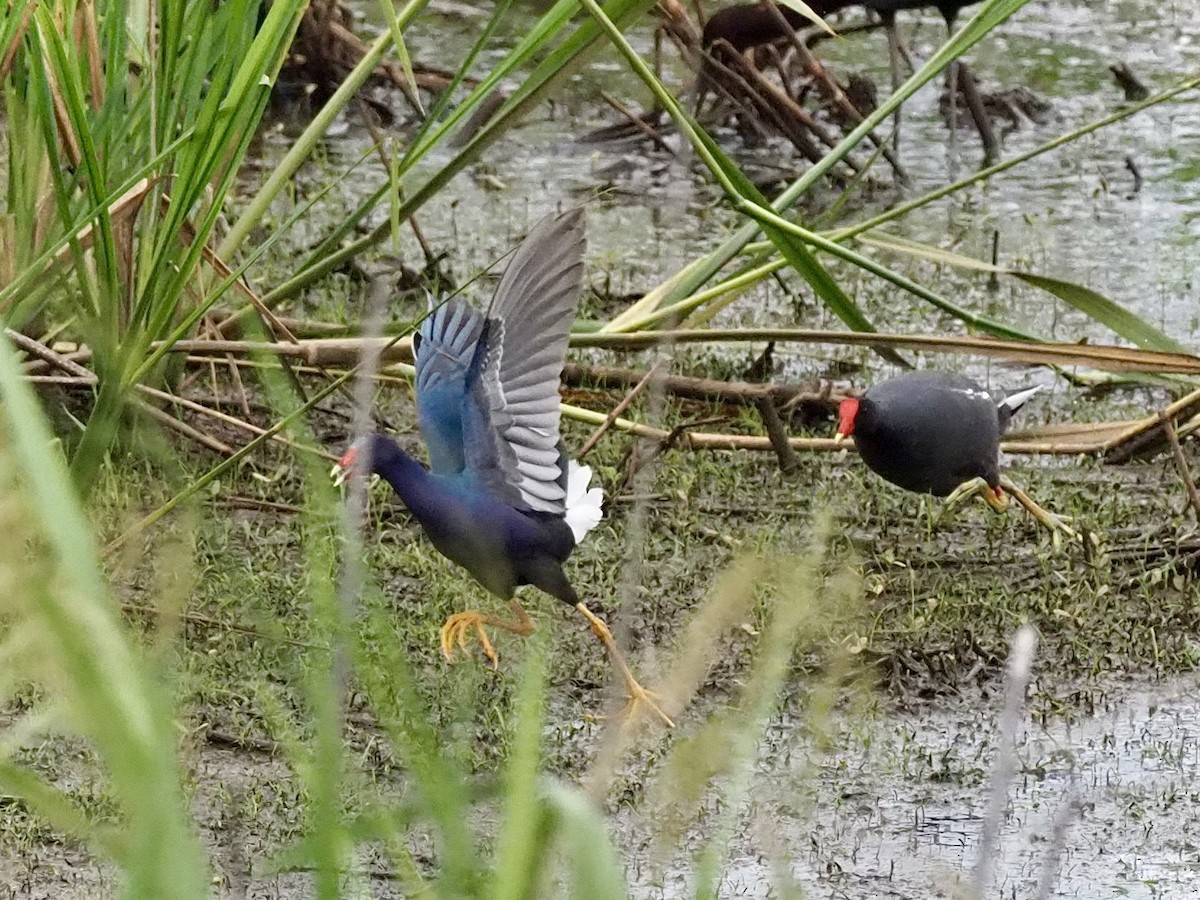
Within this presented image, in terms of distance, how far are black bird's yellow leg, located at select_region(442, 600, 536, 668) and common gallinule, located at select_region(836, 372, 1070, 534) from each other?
2.27 ft

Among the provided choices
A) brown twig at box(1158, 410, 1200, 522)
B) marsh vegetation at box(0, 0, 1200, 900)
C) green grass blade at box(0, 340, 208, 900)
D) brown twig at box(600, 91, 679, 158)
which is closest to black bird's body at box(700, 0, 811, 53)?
brown twig at box(600, 91, 679, 158)

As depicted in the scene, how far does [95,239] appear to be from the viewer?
8.98ft

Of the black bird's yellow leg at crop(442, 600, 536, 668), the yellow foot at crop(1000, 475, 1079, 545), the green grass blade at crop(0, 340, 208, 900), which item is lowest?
the yellow foot at crop(1000, 475, 1079, 545)

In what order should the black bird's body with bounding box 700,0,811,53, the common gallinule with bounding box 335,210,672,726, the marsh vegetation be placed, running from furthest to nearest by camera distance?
the black bird's body with bounding box 700,0,811,53 → the common gallinule with bounding box 335,210,672,726 → the marsh vegetation

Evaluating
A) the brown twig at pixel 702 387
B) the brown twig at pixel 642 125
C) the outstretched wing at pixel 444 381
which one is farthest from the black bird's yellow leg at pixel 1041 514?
the brown twig at pixel 642 125

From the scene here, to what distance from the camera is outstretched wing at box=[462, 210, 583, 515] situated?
8.63 feet

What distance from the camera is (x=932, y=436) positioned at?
322 cm

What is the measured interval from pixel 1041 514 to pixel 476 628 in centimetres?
99

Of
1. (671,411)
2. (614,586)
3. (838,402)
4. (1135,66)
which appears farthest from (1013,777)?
(1135,66)

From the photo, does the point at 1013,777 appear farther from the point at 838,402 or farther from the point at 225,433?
the point at 225,433

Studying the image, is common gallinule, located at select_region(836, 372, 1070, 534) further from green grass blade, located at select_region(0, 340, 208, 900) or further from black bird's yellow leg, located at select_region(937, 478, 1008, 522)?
green grass blade, located at select_region(0, 340, 208, 900)

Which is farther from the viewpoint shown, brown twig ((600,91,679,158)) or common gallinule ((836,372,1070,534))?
brown twig ((600,91,679,158))

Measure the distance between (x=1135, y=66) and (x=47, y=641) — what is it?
5944mm

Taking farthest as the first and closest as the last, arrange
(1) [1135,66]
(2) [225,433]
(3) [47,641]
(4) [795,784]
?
(1) [1135,66] < (2) [225,433] < (4) [795,784] < (3) [47,641]
